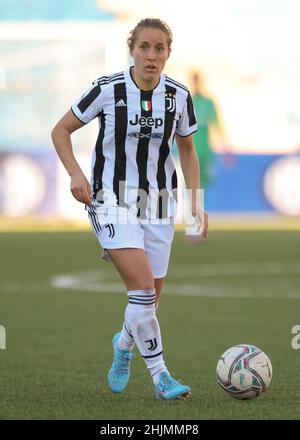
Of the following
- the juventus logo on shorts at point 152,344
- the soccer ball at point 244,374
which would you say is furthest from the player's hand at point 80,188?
the soccer ball at point 244,374

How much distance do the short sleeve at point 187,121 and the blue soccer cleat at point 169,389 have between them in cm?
136

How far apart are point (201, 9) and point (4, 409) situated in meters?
23.6

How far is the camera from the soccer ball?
6.32 m

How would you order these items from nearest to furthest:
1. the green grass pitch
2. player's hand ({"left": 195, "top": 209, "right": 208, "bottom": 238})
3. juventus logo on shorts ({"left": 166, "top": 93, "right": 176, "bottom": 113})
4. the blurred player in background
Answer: the green grass pitch → juventus logo on shorts ({"left": 166, "top": 93, "right": 176, "bottom": 113}) → player's hand ({"left": 195, "top": 209, "right": 208, "bottom": 238}) → the blurred player in background

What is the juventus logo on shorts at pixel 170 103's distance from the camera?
6.64 meters

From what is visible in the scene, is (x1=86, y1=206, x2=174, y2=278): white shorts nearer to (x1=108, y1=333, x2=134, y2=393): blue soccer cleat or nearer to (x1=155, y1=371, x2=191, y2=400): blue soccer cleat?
(x1=108, y1=333, x2=134, y2=393): blue soccer cleat

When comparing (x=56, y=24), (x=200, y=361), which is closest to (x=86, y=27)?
(x=56, y=24)

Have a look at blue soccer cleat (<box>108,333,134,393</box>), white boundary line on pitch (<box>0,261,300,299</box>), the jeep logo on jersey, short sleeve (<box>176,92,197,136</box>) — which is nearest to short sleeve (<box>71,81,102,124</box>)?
the jeep logo on jersey

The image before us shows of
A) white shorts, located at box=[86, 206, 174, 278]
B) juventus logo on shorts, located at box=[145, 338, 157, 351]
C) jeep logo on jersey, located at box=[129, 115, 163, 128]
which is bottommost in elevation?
juventus logo on shorts, located at box=[145, 338, 157, 351]

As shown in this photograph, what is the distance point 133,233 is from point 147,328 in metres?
0.51

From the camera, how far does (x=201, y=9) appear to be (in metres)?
28.8

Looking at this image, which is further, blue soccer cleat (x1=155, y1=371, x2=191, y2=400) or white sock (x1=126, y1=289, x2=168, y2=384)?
white sock (x1=126, y1=289, x2=168, y2=384)

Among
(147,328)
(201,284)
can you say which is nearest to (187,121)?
(147,328)

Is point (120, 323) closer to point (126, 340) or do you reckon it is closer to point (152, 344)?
point (126, 340)
